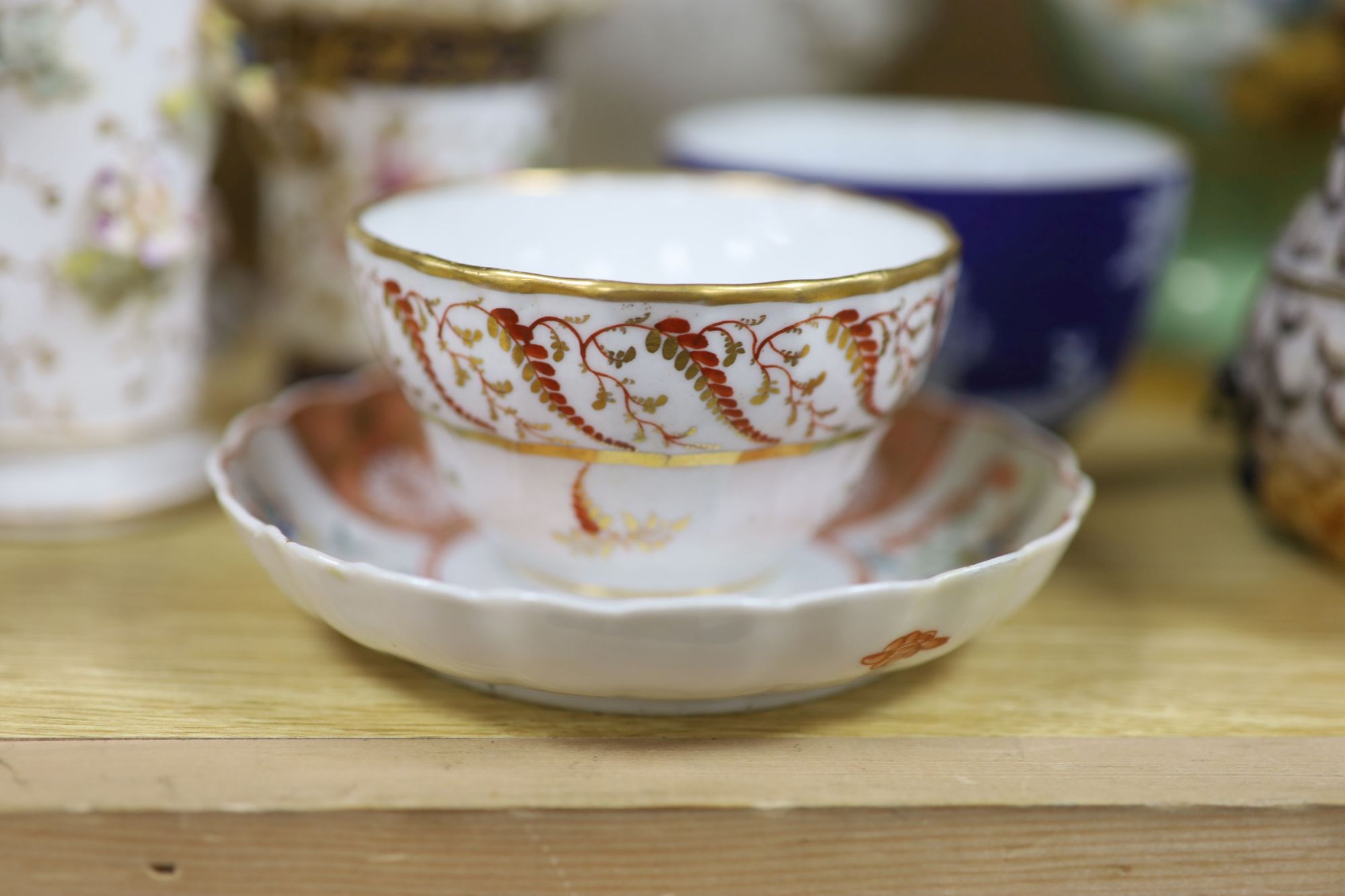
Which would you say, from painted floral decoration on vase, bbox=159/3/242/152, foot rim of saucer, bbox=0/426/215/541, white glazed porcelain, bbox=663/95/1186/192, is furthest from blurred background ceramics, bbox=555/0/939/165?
foot rim of saucer, bbox=0/426/215/541

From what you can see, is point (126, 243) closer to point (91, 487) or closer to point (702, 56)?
point (91, 487)

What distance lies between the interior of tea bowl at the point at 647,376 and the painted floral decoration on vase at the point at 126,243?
12cm

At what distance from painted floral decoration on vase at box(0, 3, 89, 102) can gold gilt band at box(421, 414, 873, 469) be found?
209 mm

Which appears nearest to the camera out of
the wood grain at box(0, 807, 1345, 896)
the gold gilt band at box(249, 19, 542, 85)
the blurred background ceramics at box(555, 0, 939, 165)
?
the wood grain at box(0, 807, 1345, 896)

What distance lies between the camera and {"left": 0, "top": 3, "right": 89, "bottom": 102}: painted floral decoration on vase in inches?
17.2

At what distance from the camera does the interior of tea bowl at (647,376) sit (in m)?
0.35

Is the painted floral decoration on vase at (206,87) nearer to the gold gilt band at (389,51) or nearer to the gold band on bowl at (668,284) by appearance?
the gold gilt band at (389,51)

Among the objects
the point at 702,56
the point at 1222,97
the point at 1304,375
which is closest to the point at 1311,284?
the point at 1304,375

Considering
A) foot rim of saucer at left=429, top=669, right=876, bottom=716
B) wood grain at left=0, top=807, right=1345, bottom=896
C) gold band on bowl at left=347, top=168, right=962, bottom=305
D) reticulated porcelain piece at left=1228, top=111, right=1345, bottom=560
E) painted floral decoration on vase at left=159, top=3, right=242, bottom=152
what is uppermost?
A: painted floral decoration on vase at left=159, top=3, right=242, bottom=152

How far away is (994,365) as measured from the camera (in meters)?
0.56

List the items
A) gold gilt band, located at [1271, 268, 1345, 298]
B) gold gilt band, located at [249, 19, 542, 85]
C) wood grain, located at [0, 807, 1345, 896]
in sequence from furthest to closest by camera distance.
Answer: gold gilt band, located at [249, 19, 542, 85] < gold gilt band, located at [1271, 268, 1345, 298] < wood grain, located at [0, 807, 1345, 896]

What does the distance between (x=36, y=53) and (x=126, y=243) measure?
0.07m

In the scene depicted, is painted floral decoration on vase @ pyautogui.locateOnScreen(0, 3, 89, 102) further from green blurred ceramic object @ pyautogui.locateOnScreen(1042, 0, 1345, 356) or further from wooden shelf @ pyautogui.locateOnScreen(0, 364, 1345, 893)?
green blurred ceramic object @ pyautogui.locateOnScreen(1042, 0, 1345, 356)

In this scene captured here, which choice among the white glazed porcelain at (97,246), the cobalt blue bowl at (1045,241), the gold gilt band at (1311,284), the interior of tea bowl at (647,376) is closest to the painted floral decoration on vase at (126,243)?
the white glazed porcelain at (97,246)
